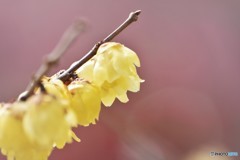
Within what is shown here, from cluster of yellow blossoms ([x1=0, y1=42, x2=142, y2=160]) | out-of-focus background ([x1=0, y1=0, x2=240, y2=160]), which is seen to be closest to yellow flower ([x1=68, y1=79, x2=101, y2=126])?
cluster of yellow blossoms ([x1=0, y1=42, x2=142, y2=160])

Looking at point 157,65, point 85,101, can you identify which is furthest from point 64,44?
point 157,65

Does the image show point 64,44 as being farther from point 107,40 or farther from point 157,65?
point 157,65

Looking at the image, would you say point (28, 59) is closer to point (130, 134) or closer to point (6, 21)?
point (6, 21)

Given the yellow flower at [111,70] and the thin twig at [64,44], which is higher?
the yellow flower at [111,70]

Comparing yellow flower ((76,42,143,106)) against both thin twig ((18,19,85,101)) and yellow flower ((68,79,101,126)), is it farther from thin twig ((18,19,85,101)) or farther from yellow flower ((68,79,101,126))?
thin twig ((18,19,85,101))

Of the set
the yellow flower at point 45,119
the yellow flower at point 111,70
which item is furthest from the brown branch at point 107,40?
the yellow flower at point 45,119

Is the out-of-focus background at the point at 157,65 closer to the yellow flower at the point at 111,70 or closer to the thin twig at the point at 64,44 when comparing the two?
the yellow flower at the point at 111,70

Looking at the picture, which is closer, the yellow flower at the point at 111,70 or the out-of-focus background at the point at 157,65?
the yellow flower at the point at 111,70
